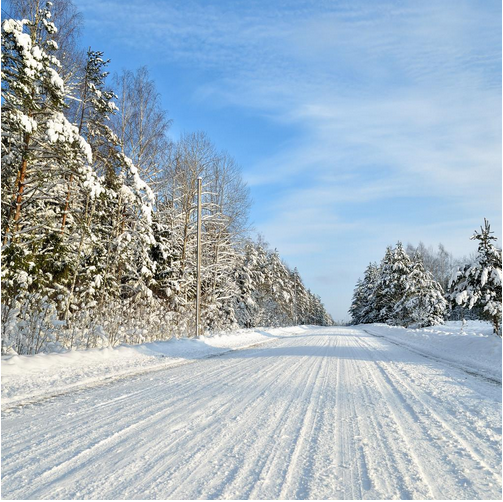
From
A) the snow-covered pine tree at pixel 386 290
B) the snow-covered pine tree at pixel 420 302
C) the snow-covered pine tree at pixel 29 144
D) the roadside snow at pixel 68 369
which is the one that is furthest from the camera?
the snow-covered pine tree at pixel 386 290

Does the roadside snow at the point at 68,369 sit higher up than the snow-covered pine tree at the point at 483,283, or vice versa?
the snow-covered pine tree at the point at 483,283

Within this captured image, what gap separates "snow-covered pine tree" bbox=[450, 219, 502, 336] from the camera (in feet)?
44.3

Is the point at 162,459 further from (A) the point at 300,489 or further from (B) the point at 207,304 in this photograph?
(B) the point at 207,304

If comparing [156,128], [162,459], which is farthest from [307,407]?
[156,128]

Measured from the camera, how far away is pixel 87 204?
36.7ft

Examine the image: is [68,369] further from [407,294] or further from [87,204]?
[407,294]

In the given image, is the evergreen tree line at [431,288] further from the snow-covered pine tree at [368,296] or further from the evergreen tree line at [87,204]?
the evergreen tree line at [87,204]

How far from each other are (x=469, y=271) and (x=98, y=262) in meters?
13.9

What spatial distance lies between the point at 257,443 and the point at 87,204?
33.2 feet

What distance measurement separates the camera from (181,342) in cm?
1355

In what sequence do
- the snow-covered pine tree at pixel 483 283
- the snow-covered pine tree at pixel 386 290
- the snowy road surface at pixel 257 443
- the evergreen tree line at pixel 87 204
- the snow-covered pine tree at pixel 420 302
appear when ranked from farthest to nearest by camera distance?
the snow-covered pine tree at pixel 386 290
the snow-covered pine tree at pixel 420 302
the snow-covered pine tree at pixel 483 283
the evergreen tree line at pixel 87 204
the snowy road surface at pixel 257 443

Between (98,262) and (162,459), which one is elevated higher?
(98,262)

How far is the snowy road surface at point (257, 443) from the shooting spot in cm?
221

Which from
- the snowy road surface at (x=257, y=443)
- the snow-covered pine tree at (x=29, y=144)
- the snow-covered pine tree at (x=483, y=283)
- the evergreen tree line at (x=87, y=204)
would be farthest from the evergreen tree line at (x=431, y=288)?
the snow-covered pine tree at (x=29, y=144)
